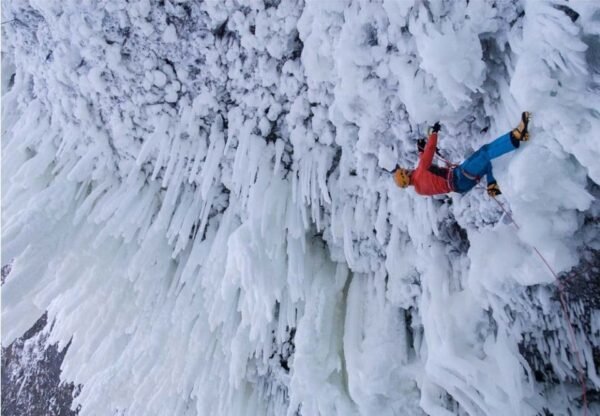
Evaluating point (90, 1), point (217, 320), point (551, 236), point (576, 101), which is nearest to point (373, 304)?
point (217, 320)

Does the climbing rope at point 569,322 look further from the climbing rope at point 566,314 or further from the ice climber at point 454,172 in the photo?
the ice climber at point 454,172

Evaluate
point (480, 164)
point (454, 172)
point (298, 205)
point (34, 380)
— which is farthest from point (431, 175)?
point (34, 380)

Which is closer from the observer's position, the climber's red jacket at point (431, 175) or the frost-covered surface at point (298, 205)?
the frost-covered surface at point (298, 205)

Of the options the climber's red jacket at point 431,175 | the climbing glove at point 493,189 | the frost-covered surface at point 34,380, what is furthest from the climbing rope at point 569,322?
the frost-covered surface at point 34,380

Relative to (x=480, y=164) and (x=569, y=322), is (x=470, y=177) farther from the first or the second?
(x=569, y=322)

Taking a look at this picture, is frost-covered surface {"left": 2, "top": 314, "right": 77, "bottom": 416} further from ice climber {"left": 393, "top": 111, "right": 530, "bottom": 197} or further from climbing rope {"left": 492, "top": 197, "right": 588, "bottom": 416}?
climbing rope {"left": 492, "top": 197, "right": 588, "bottom": 416}

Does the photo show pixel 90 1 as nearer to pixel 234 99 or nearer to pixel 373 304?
pixel 234 99

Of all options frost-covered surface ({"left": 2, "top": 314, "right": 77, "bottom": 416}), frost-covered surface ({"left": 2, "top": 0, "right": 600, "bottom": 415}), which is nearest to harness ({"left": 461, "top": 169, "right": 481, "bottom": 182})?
frost-covered surface ({"left": 2, "top": 0, "right": 600, "bottom": 415})
